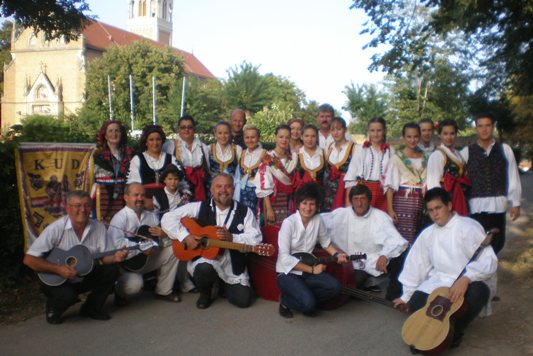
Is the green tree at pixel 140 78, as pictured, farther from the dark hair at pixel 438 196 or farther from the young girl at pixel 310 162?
the dark hair at pixel 438 196

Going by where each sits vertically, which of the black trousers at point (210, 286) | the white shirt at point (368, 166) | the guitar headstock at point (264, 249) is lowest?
the black trousers at point (210, 286)

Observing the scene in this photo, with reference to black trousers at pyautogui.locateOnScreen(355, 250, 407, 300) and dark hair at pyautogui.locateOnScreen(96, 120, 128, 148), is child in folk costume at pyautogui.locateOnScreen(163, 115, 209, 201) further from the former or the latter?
black trousers at pyautogui.locateOnScreen(355, 250, 407, 300)

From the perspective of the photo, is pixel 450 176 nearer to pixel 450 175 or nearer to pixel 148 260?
pixel 450 175

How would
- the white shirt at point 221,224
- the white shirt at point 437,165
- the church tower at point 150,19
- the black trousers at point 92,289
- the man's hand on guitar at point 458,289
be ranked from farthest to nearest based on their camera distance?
the church tower at point 150,19
the white shirt at point 437,165
the white shirt at point 221,224
the black trousers at point 92,289
the man's hand on guitar at point 458,289

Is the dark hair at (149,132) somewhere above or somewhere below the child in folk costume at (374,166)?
above

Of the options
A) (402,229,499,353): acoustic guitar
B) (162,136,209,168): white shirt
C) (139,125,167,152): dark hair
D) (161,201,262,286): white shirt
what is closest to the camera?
(402,229,499,353): acoustic guitar

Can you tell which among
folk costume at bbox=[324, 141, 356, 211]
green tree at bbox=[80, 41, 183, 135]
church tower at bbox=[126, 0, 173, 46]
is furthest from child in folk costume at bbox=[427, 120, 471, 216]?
church tower at bbox=[126, 0, 173, 46]

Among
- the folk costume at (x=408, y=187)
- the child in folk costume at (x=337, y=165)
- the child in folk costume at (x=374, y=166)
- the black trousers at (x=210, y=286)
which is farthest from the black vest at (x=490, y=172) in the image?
the black trousers at (x=210, y=286)

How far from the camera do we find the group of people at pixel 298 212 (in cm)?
489

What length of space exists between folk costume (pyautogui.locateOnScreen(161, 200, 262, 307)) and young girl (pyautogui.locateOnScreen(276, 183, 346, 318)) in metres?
0.38

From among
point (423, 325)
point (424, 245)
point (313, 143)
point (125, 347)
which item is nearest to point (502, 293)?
point (424, 245)

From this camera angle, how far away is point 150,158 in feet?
21.7

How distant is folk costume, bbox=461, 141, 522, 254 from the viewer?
6.07 m

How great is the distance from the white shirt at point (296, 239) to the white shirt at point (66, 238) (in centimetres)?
171
